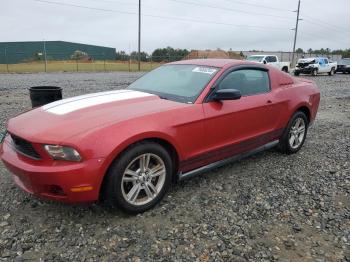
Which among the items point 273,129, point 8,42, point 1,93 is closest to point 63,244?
point 273,129

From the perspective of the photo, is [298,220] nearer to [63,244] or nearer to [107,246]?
[107,246]

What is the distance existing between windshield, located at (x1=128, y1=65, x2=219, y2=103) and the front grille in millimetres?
1576

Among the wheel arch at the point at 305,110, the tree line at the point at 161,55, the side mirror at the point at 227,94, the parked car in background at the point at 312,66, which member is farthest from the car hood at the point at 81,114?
the tree line at the point at 161,55

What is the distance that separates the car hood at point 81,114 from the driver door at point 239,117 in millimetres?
501

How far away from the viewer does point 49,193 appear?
3.05 metres

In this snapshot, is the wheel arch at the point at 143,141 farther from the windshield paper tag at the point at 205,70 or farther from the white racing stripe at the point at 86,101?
the windshield paper tag at the point at 205,70

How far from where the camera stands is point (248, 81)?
15.1 feet

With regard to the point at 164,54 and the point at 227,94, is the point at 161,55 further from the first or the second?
the point at 227,94

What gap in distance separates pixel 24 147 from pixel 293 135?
3.92m

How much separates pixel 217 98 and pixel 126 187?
1435 millimetres

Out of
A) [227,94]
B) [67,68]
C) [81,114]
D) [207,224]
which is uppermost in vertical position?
[227,94]

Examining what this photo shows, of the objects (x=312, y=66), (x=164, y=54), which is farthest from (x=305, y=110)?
(x=164, y=54)

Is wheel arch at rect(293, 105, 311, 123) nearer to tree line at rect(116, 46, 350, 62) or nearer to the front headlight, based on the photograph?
the front headlight

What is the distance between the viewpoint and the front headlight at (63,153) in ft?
9.68
